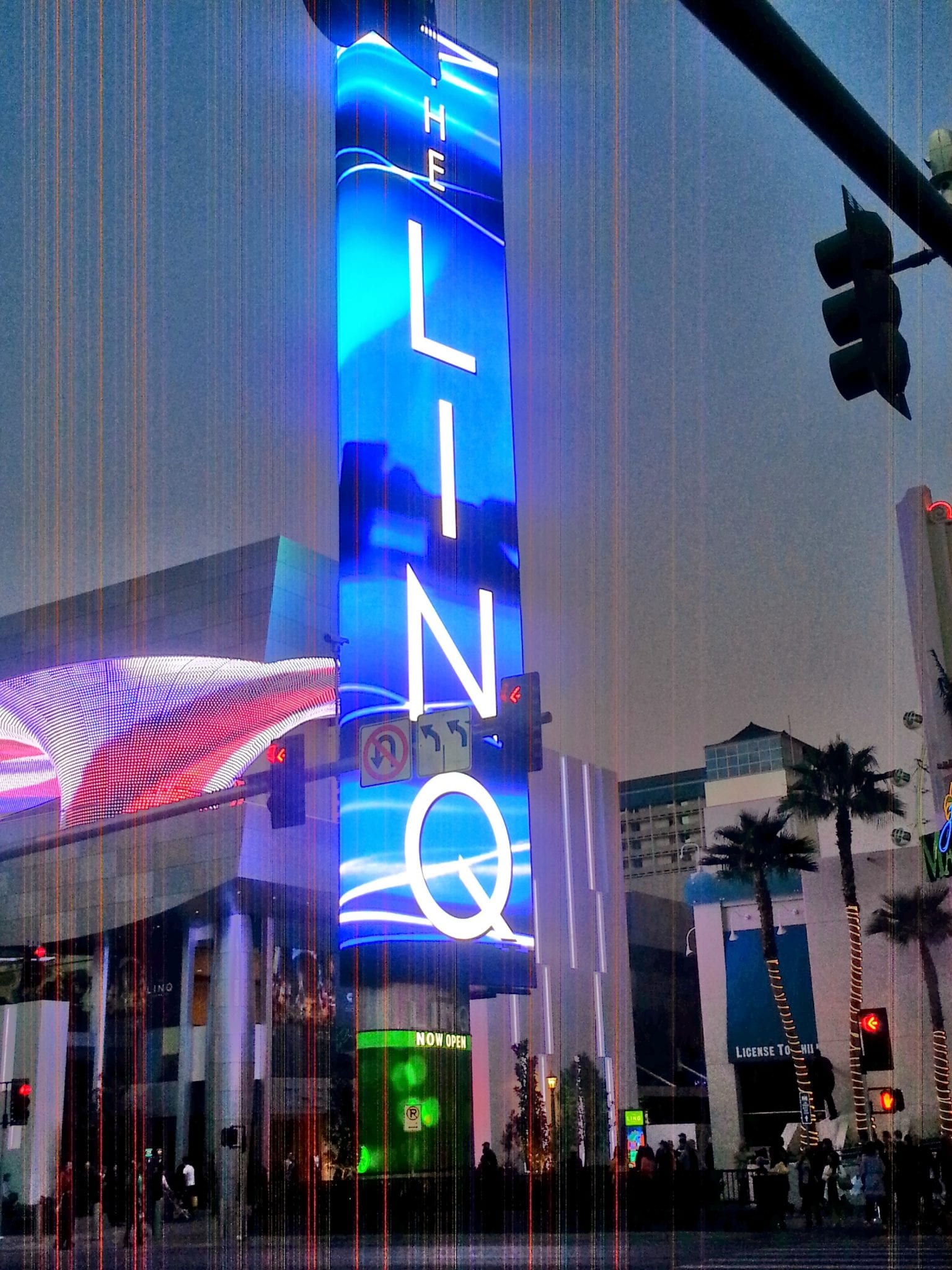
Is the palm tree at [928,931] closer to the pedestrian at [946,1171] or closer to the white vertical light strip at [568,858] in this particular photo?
the pedestrian at [946,1171]

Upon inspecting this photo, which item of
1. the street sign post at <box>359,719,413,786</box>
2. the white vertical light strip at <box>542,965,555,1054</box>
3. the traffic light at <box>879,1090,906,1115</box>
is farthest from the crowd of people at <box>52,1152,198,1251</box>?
the white vertical light strip at <box>542,965,555,1054</box>

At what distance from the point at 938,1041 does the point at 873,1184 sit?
85.3 feet

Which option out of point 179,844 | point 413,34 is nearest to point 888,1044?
point 413,34

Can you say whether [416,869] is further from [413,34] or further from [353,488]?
[413,34]

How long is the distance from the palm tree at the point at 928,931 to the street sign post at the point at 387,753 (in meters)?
37.9

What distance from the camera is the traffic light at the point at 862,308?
5.88m

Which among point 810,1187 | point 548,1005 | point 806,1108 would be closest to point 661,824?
point 548,1005

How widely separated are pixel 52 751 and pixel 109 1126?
599 inches

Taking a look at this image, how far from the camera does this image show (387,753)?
706 inches

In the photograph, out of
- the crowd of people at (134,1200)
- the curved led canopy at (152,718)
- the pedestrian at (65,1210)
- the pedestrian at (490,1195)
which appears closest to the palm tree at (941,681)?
the pedestrian at (490,1195)

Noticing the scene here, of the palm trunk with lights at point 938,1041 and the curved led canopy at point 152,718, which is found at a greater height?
the curved led canopy at point 152,718

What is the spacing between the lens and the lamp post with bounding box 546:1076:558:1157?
61.4 meters

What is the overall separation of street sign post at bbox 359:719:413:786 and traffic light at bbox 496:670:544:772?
2144 mm

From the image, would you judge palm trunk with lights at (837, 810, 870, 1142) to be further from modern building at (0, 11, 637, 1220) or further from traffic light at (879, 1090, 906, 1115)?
traffic light at (879, 1090, 906, 1115)
